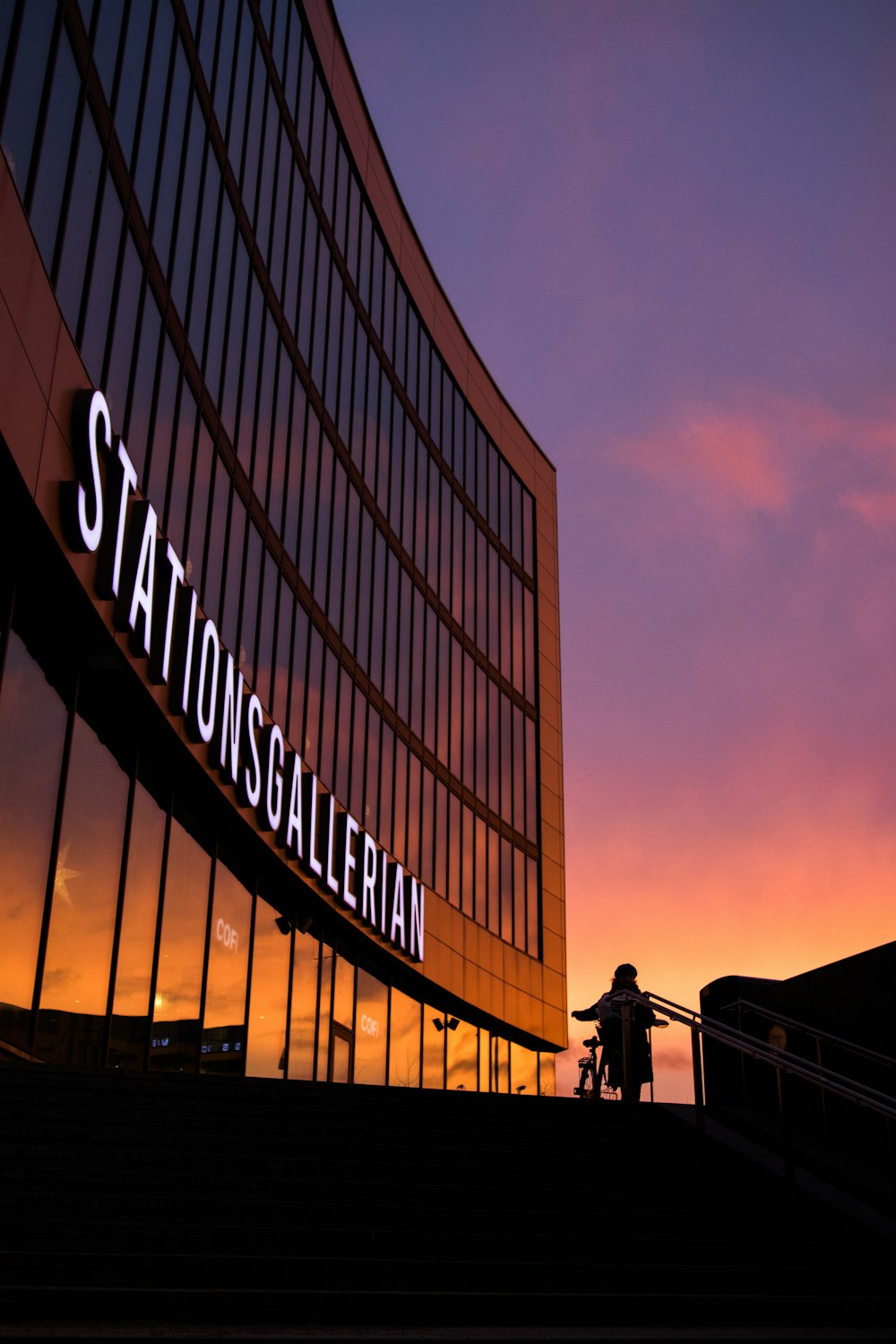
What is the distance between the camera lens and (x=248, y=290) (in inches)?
893

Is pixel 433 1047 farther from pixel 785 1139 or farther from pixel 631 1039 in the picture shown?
pixel 785 1139

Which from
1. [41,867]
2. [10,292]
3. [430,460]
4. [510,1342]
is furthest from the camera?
[430,460]

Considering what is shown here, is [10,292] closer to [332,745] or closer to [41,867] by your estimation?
[41,867]

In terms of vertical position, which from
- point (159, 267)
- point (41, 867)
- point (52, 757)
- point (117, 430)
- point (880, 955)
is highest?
point (159, 267)

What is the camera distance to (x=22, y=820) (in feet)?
46.8

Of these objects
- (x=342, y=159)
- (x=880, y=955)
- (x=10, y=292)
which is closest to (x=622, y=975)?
(x=880, y=955)

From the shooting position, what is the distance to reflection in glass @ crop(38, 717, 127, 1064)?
1498cm

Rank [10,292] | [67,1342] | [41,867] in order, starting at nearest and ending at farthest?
1. [67,1342]
2. [10,292]
3. [41,867]

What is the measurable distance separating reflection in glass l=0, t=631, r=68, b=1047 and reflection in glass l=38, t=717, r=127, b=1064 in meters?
0.39

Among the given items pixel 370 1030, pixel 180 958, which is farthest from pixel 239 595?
pixel 370 1030

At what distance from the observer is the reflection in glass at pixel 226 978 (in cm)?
1972

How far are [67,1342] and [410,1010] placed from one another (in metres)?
25.4

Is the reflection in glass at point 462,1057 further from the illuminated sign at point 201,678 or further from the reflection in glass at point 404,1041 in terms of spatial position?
the illuminated sign at point 201,678

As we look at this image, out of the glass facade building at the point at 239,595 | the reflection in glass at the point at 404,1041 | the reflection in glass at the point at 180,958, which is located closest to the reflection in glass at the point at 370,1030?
the glass facade building at the point at 239,595
